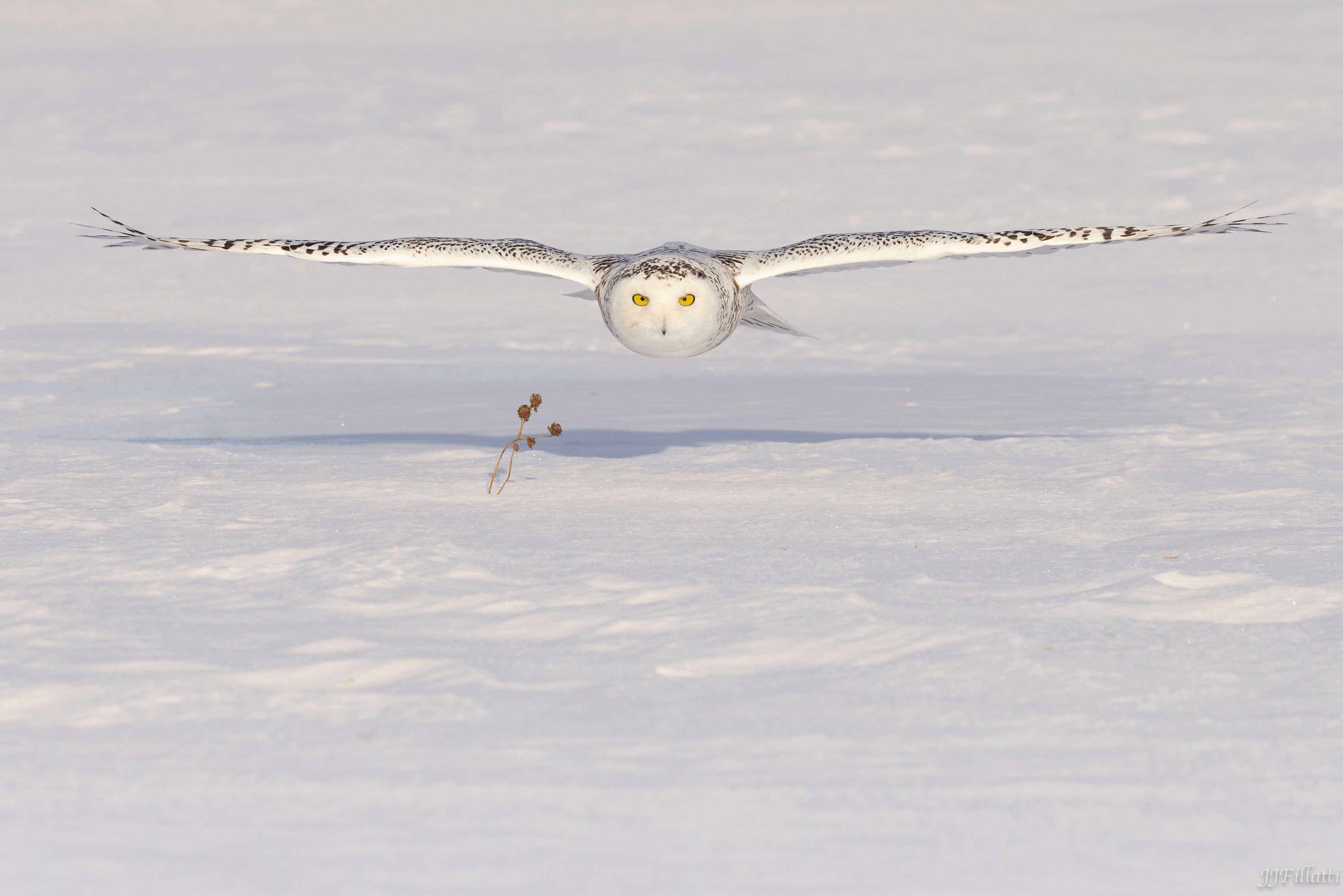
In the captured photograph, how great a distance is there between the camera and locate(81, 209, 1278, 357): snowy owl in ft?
31.5

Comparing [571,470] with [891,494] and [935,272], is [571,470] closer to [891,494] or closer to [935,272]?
[891,494]

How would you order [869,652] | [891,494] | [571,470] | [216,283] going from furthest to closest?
[216,283] → [571,470] → [891,494] → [869,652]

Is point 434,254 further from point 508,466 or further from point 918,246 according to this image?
point 918,246

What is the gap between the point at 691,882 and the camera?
4117 millimetres

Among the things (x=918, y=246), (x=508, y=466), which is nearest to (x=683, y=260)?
(x=918, y=246)

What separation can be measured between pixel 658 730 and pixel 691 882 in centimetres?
102

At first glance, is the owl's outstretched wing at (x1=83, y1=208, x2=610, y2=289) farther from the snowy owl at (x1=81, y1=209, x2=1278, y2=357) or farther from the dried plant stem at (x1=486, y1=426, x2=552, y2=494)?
the dried plant stem at (x1=486, y1=426, x2=552, y2=494)

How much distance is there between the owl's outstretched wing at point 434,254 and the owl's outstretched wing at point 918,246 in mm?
1006

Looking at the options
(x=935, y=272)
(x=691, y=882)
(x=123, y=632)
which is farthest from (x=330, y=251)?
(x=935, y=272)

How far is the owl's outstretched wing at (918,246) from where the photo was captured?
10.1 metres

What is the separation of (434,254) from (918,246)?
308 centimetres

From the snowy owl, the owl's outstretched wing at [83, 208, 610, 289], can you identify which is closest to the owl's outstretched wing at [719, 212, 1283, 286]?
the snowy owl

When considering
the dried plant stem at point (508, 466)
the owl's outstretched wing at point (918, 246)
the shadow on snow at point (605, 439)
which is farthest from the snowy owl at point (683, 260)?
the dried plant stem at point (508, 466)

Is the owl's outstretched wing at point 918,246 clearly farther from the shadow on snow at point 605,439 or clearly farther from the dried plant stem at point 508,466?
the dried plant stem at point 508,466
